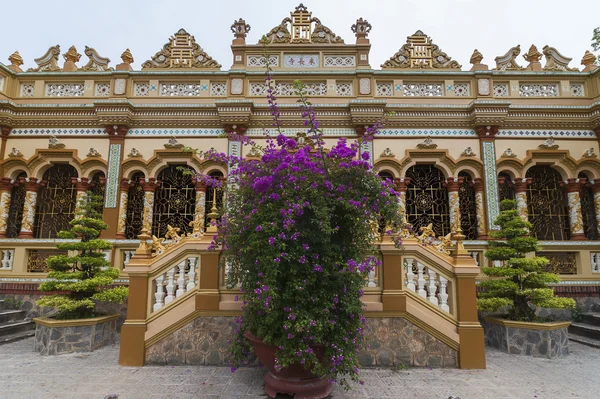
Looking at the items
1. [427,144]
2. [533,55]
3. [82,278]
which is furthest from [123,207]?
[533,55]

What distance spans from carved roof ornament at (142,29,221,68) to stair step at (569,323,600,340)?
32.5 feet

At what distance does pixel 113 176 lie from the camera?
8.59 metres

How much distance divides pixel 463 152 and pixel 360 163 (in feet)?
19.2

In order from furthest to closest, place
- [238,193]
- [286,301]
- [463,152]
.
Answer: [463,152]
[238,193]
[286,301]

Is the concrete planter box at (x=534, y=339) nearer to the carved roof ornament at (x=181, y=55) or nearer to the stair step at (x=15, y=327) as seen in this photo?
the carved roof ornament at (x=181, y=55)

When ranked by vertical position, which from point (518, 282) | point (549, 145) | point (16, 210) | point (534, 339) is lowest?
point (534, 339)

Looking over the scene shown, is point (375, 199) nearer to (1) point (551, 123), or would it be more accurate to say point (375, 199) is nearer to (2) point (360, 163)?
(2) point (360, 163)

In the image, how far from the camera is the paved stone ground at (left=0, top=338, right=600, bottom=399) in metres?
3.95

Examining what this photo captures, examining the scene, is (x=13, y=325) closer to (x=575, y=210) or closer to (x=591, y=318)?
(x=591, y=318)

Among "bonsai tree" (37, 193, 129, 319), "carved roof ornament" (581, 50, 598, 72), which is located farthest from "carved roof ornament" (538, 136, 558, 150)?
"bonsai tree" (37, 193, 129, 319)

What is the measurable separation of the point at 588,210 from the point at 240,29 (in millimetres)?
9843

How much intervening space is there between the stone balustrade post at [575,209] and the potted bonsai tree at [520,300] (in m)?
2.89

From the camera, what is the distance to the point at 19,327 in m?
6.86

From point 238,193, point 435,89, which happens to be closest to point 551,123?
point 435,89
